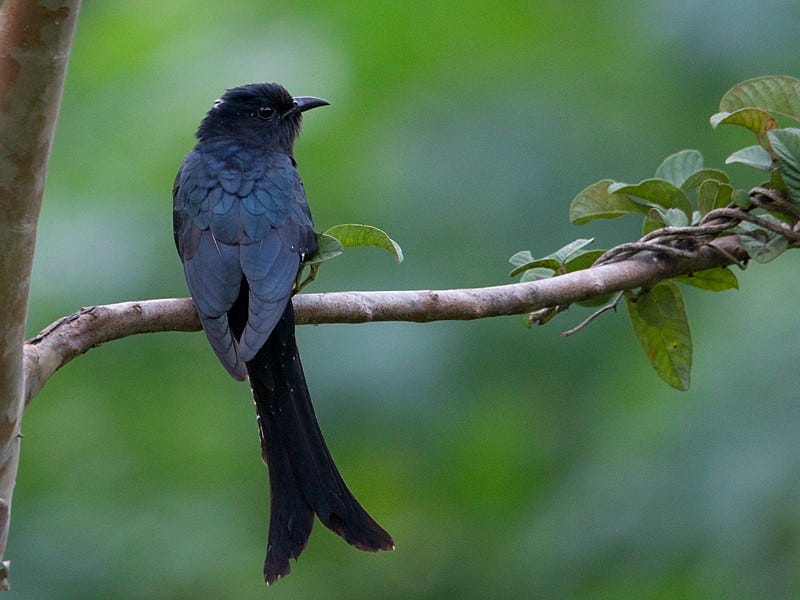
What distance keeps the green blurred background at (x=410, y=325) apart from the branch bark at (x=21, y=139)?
2146 millimetres

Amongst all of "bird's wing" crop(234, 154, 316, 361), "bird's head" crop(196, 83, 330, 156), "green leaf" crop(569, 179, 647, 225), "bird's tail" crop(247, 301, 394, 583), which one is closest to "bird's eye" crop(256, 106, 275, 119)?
"bird's head" crop(196, 83, 330, 156)

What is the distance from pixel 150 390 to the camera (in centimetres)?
424

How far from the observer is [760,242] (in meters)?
2.53

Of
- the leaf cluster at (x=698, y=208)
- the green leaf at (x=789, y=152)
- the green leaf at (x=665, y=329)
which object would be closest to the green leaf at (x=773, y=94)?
the leaf cluster at (x=698, y=208)

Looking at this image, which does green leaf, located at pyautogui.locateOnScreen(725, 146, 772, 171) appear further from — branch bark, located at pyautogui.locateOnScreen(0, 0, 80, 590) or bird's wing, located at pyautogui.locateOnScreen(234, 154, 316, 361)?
branch bark, located at pyautogui.locateOnScreen(0, 0, 80, 590)

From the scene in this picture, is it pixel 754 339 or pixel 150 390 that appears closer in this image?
pixel 754 339

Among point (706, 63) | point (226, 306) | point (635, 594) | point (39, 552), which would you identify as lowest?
point (39, 552)

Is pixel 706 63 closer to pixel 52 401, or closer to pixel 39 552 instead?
pixel 52 401

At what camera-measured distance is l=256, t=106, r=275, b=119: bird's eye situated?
399cm

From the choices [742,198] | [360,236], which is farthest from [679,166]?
[360,236]

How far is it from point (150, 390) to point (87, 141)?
122 cm

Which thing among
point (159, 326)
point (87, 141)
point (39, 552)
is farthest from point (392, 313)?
point (87, 141)

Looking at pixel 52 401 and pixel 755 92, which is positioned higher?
pixel 755 92

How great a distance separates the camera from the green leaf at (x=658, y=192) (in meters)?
2.66
